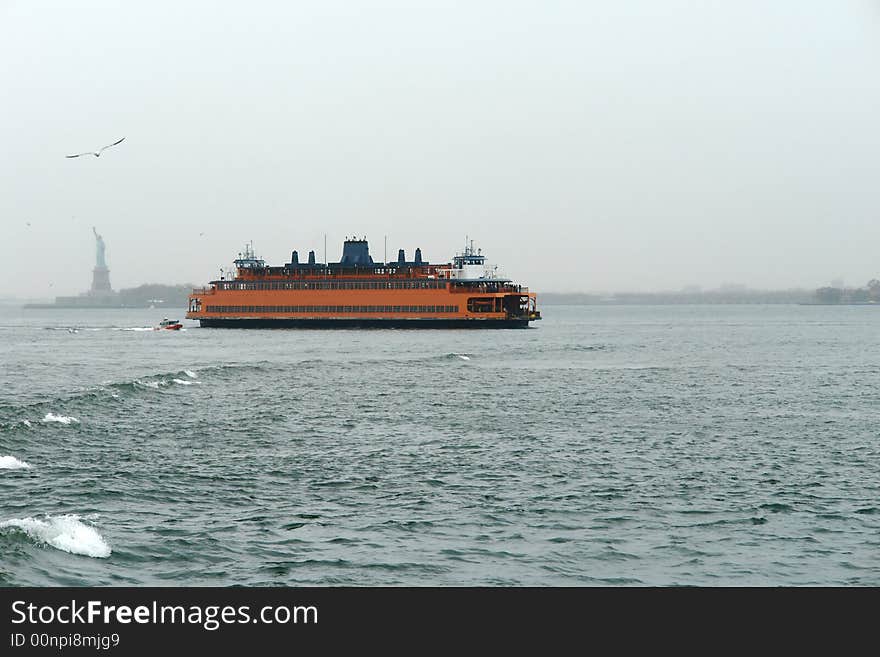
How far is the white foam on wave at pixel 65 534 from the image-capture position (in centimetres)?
2089

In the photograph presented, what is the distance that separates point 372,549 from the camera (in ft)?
70.2

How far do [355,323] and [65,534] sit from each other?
140 meters

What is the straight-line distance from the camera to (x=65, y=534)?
21797 mm

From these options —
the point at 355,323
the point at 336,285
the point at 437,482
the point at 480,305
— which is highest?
the point at 336,285

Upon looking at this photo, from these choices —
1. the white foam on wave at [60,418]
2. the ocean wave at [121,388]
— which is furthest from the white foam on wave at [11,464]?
the white foam on wave at [60,418]

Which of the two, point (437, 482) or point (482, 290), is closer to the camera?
point (437, 482)

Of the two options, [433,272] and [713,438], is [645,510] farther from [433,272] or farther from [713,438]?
[433,272]

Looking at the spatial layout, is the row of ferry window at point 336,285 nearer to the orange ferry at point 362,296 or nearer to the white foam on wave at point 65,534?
the orange ferry at point 362,296

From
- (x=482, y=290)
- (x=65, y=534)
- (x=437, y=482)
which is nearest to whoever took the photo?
(x=65, y=534)

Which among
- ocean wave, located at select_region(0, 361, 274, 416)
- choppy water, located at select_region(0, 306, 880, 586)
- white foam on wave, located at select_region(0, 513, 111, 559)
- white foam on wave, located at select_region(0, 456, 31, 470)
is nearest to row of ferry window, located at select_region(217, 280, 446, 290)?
ocean wave, located at select_region(0, 361, 274, 416)

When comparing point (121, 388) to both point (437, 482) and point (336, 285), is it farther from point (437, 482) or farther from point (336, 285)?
point (336, 285)

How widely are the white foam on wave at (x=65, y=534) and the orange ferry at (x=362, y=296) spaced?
12957 centimetres

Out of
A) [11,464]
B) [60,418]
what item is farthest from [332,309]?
[11,464]

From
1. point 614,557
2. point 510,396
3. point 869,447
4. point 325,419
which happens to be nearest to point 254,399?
point 325,419
